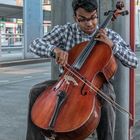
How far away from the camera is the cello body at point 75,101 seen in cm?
307

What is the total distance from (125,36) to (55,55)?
1218 millimetres

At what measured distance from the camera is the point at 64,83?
132 inches

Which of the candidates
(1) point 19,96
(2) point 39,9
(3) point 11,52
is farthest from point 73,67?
(3) point 11,52

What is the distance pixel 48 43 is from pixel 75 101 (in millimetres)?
659

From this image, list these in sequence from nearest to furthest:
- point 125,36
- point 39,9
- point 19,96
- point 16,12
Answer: point 125,36, point 19,96, point 39,9, point 16,12

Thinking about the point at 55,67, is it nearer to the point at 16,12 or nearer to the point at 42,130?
the point at 42,130

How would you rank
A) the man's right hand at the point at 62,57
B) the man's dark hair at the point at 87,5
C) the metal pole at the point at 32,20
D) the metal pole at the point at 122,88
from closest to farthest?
the man's right hand at the point at 62,57 < the man's dark hair at the point at 87,5 < the metal pole at the point at 122,88 < the metal pole at the point at 32,20

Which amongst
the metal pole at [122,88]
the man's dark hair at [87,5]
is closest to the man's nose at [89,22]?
the man's dark hair at [87,5]

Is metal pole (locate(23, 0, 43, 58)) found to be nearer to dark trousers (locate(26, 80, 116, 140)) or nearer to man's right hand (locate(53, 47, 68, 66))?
dark trousers (locate(26, 80, 116, 140))

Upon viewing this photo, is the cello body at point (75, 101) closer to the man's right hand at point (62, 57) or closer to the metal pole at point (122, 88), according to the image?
the man's right hand at point (62, 57)

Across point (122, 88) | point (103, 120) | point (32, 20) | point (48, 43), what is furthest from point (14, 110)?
point (32, 20)

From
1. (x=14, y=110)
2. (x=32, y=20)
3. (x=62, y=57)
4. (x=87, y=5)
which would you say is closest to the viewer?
(x=62, y=57)

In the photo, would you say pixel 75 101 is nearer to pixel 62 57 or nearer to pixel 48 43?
pixel 62 57

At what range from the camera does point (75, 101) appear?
3219 millimetres
